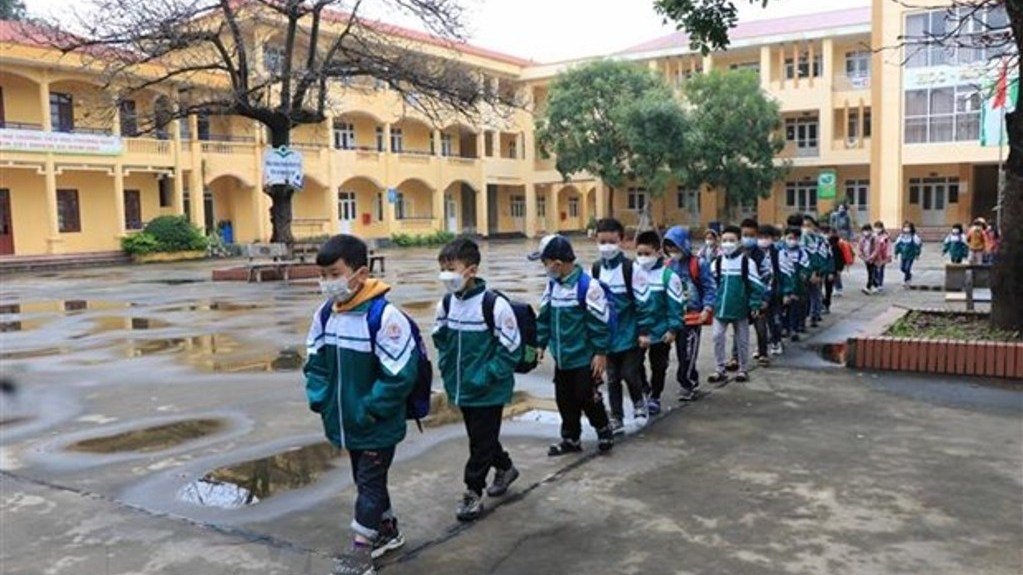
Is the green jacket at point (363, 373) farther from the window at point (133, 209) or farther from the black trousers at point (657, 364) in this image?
the window at point (133, 209)

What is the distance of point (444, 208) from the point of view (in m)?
49.2

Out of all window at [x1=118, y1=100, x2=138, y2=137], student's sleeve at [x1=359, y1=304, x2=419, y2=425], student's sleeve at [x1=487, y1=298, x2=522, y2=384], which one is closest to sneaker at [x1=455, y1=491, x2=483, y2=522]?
student's sleeve at [x1=487, y1=298, x2=522, y2=384]

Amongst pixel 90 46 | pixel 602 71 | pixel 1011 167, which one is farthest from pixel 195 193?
pixel 1011 167

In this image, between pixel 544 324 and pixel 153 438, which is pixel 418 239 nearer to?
pixel 153 438

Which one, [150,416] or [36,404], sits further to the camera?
[36,404]

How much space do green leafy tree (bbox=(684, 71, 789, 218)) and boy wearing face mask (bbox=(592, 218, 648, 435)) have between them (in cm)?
3350

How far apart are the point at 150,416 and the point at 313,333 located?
380 cm

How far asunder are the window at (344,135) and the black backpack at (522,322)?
38.9m

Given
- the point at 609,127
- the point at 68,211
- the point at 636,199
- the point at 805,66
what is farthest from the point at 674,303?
the point at 636,199

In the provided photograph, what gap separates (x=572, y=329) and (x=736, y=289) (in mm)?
3028

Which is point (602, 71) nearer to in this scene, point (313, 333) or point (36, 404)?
point (36, 404)

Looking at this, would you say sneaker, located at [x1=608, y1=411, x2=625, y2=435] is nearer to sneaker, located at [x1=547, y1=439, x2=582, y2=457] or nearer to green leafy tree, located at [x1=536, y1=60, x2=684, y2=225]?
sneaker, located at [x1=547, y1=439, x2=582, y2=457]

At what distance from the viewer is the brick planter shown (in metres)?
7.75

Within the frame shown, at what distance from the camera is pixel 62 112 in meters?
33.1
